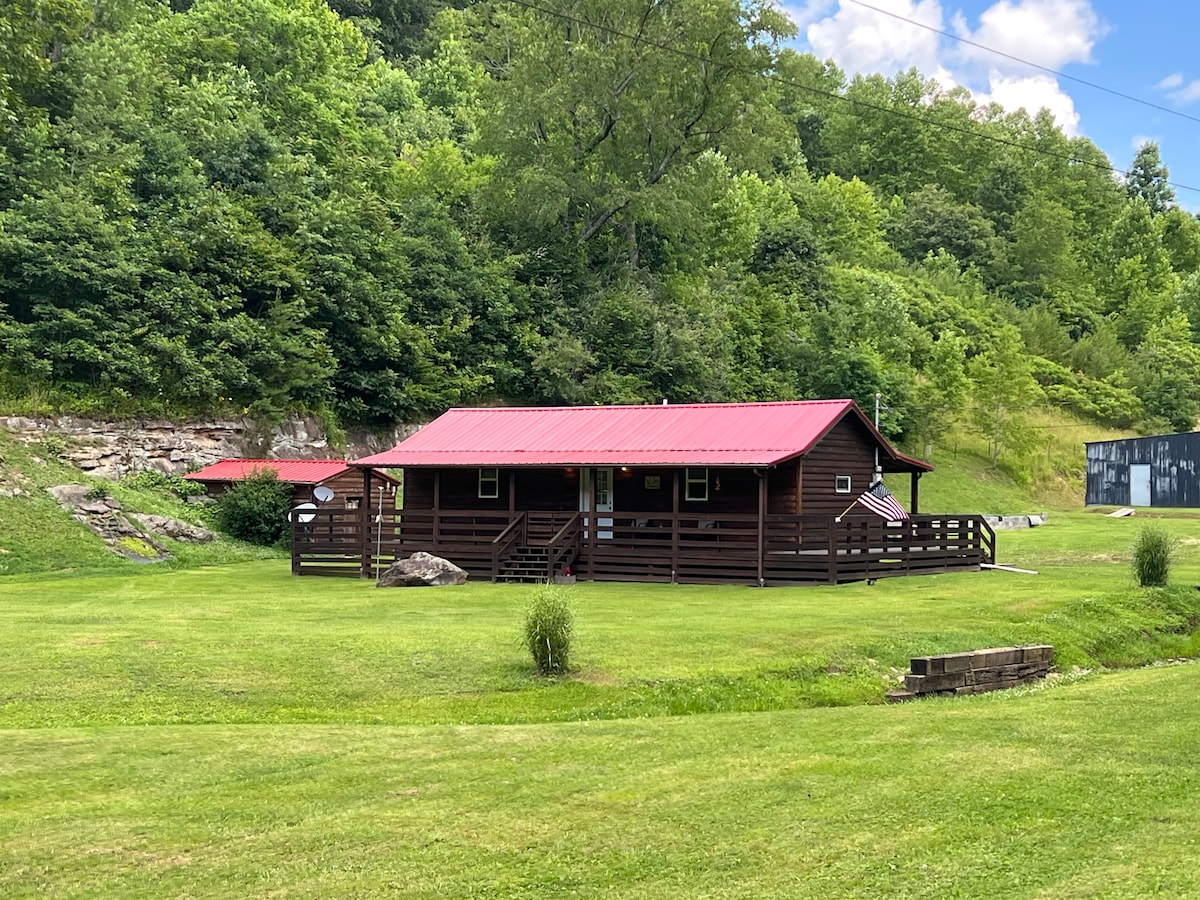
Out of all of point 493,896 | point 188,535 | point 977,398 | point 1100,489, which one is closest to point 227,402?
→ point 188,535

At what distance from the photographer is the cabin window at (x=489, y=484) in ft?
93.1

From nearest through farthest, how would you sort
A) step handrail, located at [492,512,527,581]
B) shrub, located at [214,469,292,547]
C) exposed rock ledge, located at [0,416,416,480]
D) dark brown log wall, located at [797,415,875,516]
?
step handrail, located at [492,512,527,581]
dark brown log wall, located at [797,415,875,516]
shrub, located at [214,469,292,547]
exposed rock ledge, located at [0,416,416,480]

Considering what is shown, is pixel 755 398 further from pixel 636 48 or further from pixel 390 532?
pixel 390 532

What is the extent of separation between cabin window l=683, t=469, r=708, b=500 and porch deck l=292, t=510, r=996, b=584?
676 mm

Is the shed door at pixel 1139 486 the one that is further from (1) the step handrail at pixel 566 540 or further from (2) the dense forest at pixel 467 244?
(1) the step handrail at pixel 566 540

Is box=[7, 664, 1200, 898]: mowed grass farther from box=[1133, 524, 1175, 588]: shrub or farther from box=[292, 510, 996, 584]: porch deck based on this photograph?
box=[292, 510, 996, 584]: porch deck

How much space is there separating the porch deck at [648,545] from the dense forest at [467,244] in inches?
533

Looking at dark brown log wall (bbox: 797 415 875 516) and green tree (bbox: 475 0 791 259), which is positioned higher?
green tree (bbox: 475 0 791 259)

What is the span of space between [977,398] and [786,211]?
68.9 feet

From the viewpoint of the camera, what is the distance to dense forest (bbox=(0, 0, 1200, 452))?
127ft

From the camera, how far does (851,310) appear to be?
64.0 metres

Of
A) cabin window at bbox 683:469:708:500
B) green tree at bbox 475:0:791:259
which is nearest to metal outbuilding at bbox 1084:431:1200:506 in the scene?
green tree at bbox 475:0:791:259

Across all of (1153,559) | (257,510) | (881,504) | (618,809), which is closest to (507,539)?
(881,504)

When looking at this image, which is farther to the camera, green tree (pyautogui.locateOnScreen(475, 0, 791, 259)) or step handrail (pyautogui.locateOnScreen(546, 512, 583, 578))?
green tree (pyautogui.locateOnScreen(475, 0, 791, 259))
